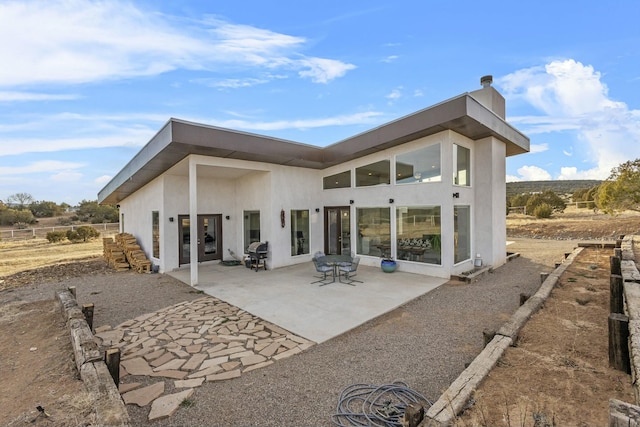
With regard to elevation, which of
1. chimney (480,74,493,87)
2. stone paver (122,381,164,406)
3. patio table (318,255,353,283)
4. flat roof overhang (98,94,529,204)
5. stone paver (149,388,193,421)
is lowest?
stone paver (122,381,164,406)

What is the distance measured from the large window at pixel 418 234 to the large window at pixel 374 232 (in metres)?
0.41

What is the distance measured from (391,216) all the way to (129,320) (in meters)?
7.53

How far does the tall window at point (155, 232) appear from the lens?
10422mm

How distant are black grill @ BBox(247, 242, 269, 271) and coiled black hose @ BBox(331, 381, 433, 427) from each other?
22.7 feet

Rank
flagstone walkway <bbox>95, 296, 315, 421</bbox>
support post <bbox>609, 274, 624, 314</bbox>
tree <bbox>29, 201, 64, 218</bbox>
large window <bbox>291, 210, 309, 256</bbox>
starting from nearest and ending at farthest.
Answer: flagstone walkway <bbox>95, 296, 315, 421</bbox> < support post <bbox>609, 274, 624, 314</bbox> < large window <bbox>291, 210, 309, 256</bbox> < tree <bbox>29, 201, 64, 218</bbox>

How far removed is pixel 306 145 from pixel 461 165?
199 inches

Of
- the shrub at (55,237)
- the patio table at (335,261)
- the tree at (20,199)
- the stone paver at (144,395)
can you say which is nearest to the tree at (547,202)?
the patio table at (335,261)

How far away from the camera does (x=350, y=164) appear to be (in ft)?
35.2

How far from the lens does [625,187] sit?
15.9 meters

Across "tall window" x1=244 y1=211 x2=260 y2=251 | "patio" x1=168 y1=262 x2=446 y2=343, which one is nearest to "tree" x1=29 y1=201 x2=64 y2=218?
"patio" x1=168 y1=262 x2=446 y2=343

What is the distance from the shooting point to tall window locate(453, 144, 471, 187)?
8570 mm

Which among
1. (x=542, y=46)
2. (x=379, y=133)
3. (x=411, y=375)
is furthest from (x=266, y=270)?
(x=542, y=46)

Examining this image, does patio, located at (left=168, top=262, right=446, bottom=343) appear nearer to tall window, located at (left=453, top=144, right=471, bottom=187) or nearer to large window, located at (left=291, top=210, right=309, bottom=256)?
large window, located at (left=291, top=210, right=309, bottom=256)

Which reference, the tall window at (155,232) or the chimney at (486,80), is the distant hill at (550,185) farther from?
the tall window at (155,232)
